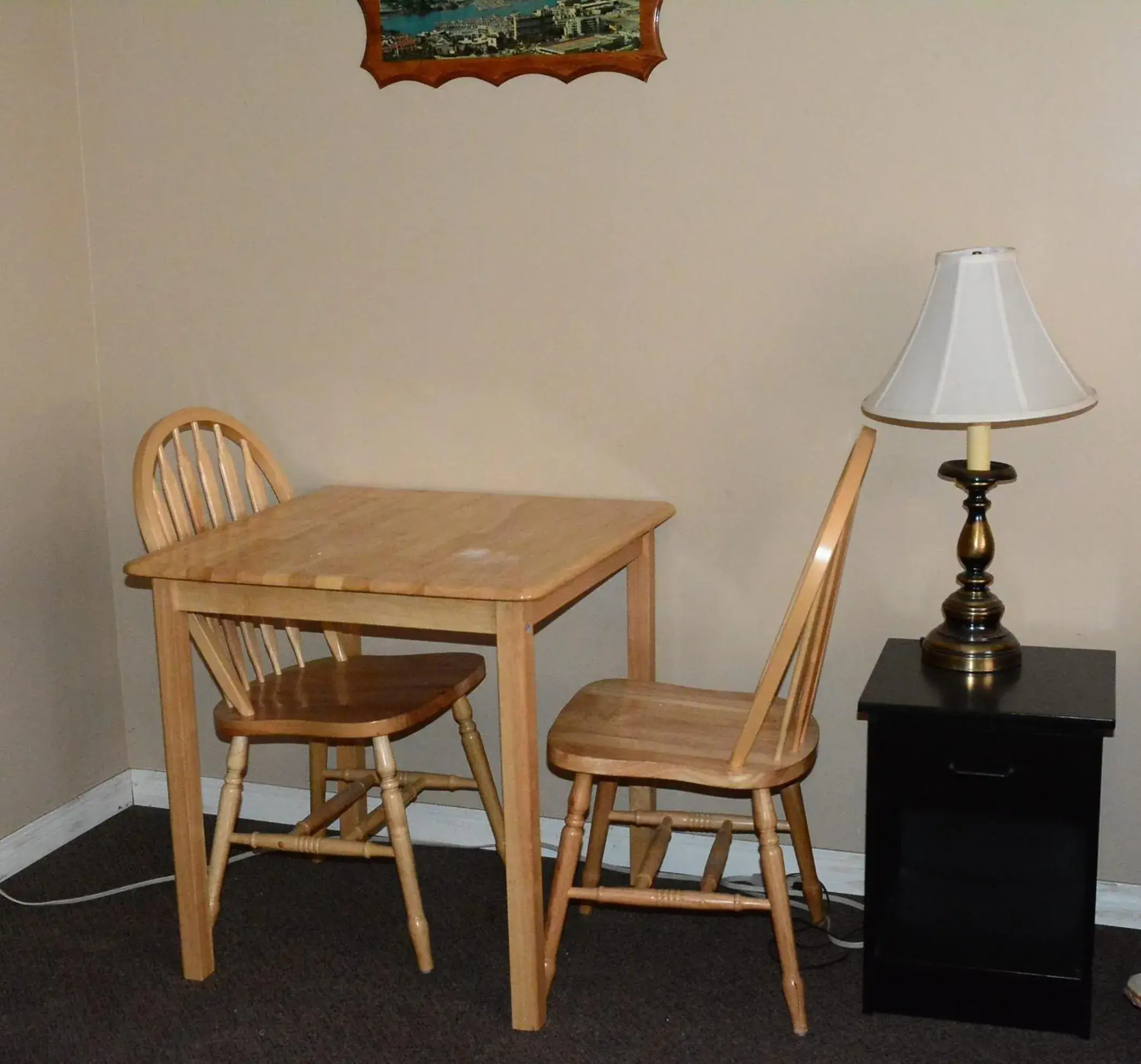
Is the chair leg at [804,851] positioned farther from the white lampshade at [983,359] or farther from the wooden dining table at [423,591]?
the white lampshade at [983,359]

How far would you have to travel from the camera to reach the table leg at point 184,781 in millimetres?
2234

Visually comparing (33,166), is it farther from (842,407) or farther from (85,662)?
(842,407)

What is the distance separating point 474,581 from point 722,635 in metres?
0.78

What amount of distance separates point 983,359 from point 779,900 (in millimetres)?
913

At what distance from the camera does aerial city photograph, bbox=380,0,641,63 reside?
2.48 meters

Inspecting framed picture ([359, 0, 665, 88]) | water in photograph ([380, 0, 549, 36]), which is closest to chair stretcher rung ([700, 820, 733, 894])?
framed picture ([359, 0, 665, 88])

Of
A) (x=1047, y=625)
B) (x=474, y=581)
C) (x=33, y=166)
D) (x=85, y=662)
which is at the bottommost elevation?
(x=85, y=662)

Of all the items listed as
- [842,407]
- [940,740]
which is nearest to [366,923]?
[940,740]

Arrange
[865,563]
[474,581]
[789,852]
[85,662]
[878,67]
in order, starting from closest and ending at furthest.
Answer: [474,581] < [878,67] < [865,563] < [789,852] < [85,662]

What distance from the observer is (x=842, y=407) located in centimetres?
251

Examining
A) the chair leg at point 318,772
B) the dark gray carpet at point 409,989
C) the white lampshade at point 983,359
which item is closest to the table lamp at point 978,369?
the white lampshade at point 983,359

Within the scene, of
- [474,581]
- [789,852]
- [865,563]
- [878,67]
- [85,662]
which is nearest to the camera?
[474,581]

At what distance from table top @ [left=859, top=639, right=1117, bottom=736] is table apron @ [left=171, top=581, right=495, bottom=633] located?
2.11ft

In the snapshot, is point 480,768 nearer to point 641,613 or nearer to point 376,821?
point 376,821
